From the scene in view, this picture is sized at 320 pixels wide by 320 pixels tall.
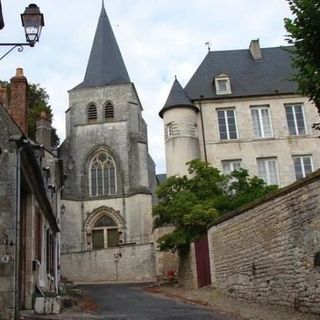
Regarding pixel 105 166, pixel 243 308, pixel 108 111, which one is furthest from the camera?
pixel 108 111

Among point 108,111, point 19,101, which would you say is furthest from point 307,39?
point 108,111

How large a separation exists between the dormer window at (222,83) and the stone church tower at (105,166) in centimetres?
1010

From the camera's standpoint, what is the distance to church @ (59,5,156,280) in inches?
1403

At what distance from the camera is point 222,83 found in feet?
97.8

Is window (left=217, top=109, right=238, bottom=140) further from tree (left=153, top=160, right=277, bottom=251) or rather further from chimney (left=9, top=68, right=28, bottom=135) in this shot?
chimney (left=9, top=68, right=28, bottom=135)

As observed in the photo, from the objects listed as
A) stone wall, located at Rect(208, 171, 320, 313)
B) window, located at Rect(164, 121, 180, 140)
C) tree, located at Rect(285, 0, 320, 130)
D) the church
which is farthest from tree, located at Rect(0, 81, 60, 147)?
tree, located at Rect(285, 0, 320, 130)

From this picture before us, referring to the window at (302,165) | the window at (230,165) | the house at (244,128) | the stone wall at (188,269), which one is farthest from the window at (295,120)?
the stone wall at (188,269)

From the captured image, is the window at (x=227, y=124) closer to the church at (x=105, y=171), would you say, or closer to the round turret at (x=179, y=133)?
the round turret at (x=179, y=133)

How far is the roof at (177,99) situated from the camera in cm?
2850

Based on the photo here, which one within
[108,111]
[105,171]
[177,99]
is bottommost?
[105,171]

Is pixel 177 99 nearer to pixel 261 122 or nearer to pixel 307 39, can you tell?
pixel 261 122

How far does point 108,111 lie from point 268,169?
16.7 meters

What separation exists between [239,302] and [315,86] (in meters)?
6.53

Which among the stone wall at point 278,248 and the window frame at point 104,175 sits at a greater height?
the window frame at point 104,175
